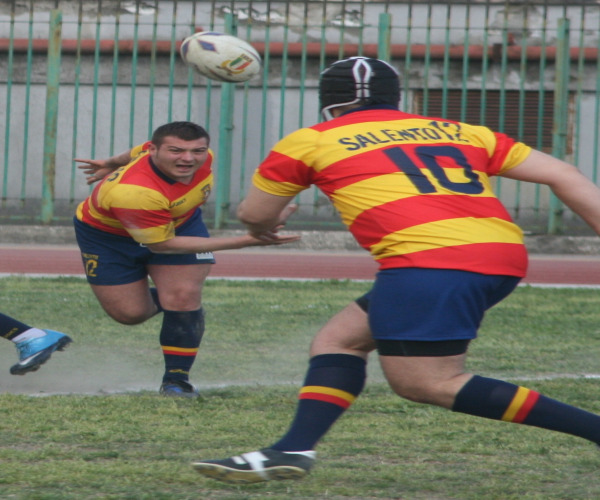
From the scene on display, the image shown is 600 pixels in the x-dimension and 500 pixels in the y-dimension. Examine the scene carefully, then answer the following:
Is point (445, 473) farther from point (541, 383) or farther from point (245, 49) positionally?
point (245, 49)

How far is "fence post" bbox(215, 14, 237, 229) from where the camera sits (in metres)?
13.2

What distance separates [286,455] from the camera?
3420 millimetres

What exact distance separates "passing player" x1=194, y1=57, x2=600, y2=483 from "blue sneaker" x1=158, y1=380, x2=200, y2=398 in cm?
190

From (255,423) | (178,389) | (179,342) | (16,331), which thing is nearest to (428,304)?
(255,423)

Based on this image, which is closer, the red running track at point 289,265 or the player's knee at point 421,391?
the player's knee at point 421,391

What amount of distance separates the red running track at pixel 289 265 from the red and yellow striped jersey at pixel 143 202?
17.1 feet

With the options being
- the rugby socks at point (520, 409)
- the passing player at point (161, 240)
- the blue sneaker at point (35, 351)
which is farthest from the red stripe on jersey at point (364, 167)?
the blue sneaker at point (35, 351)

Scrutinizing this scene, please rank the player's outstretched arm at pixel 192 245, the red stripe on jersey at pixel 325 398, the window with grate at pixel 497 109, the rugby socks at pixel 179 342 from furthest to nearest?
1. the window with grate at pixel 497 109
2. the rugby socks at pixel 179 342
3. the player's outstretched arm at pixel 192 245
4. the red stripe on jersey at pixel 325 398

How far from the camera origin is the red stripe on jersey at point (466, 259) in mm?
3355

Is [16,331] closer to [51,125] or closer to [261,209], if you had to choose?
[261,209]

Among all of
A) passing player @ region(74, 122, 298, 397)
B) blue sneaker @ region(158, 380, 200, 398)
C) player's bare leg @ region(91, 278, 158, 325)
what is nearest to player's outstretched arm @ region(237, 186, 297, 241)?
passing player @ region(74, 122, 298, 397)

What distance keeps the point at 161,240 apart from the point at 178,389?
0.78m

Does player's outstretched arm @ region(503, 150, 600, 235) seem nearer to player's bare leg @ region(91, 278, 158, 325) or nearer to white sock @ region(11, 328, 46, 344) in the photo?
player's bare leg @ region(91, 278, 158, 325)

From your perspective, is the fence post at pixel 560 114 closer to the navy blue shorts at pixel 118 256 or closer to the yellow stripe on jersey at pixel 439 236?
the navy blue shorts at pixel 118 256
